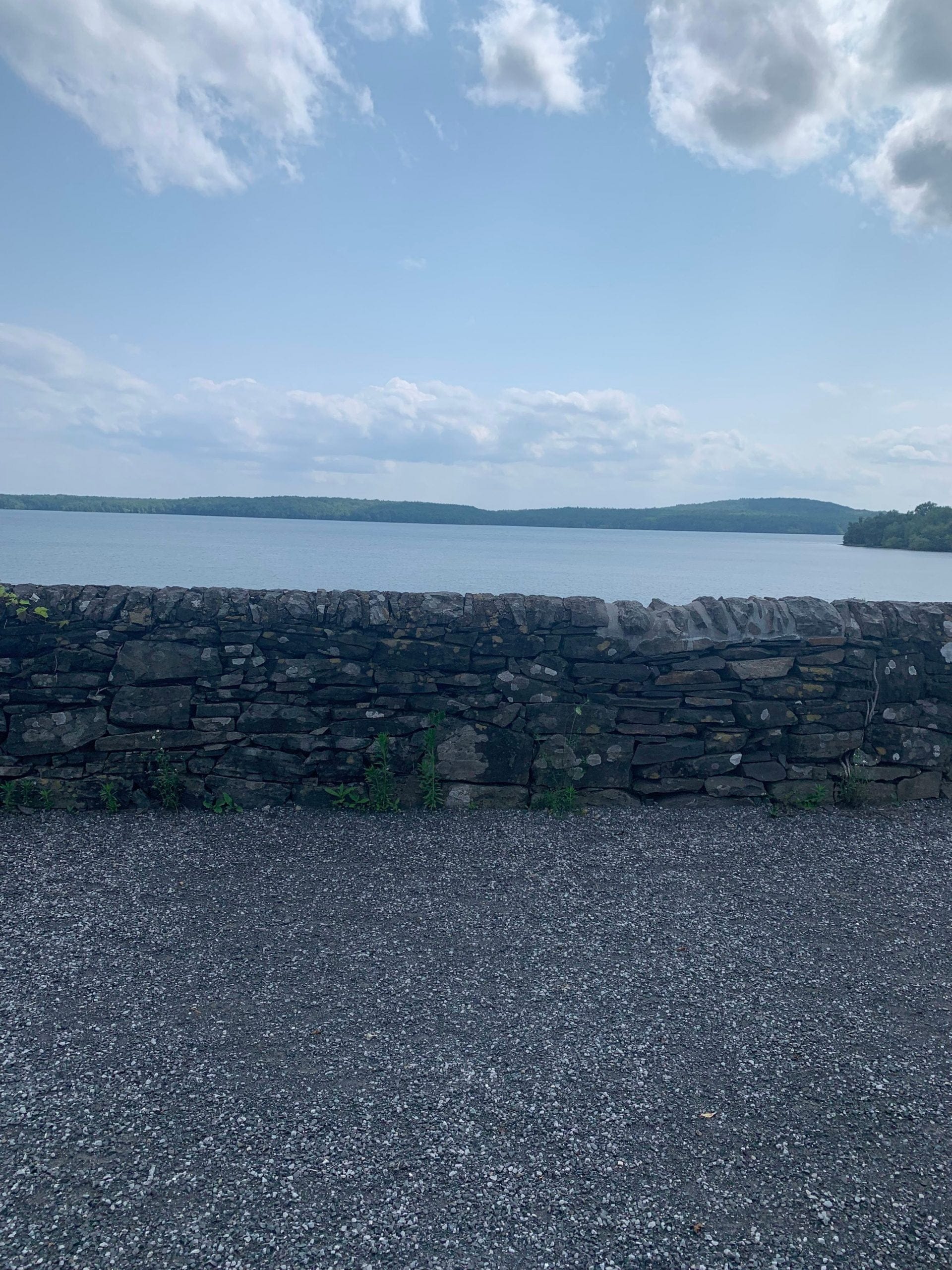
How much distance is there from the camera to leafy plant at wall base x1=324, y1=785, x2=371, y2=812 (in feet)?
20.3

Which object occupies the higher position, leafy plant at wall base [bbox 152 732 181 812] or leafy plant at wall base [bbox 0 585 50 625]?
leafy plant at wall base [bbox 0 585 50 625]

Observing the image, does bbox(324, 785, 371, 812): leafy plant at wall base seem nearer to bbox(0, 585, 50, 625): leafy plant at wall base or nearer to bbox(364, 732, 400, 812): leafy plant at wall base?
bbox(364, 732, 400, 812): leafy plant at wall base

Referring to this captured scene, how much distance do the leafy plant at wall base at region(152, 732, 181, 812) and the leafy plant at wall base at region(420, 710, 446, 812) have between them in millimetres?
1991

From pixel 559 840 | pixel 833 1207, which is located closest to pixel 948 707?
pixel 559 840

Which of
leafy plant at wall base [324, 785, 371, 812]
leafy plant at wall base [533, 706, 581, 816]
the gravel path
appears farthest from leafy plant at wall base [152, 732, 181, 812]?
leafy plant at wall base [533, 706, 581, 816]

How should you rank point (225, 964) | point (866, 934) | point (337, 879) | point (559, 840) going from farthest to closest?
point (559, 840), point (337, 879), point (866, 934), point (225, 964)

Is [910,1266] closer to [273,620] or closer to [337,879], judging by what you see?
[337,879]

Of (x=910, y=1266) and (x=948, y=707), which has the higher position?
(x=948, y=707)

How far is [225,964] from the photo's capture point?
4.16 meters

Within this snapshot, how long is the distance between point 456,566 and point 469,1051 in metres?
43.7

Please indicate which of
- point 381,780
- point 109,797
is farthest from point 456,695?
point 109,797

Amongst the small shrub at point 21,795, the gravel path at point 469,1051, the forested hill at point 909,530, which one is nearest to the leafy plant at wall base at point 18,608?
the small shrub at point 21,795

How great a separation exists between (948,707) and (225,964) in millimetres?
6262

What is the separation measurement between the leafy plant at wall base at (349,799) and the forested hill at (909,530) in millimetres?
55312
